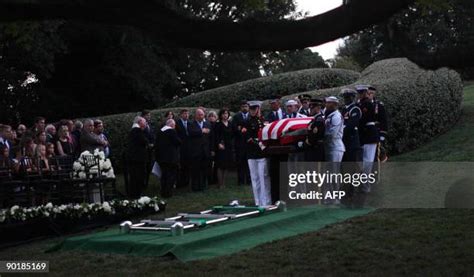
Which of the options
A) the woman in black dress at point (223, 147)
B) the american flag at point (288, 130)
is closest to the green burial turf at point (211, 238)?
the american flag at point (288, 130)

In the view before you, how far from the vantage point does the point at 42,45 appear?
2545cm

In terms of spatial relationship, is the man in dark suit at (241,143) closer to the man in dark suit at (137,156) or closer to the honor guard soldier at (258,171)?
the honor guard soldier at (258,171)

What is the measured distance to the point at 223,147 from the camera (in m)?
17.2

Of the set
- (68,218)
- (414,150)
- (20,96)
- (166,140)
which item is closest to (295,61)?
(20,96)

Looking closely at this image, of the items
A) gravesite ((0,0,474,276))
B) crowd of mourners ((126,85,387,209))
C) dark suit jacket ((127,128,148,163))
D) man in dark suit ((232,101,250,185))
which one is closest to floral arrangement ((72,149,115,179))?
gravesite ((0,0,474,276))

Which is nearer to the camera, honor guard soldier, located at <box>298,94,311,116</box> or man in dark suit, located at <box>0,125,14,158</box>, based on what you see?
man in dark suit, located at <box>0,125,14,158</box>

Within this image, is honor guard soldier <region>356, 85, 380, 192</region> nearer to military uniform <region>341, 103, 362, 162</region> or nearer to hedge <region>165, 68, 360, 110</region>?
military uniform <region>341, 103, 362, 162</region>

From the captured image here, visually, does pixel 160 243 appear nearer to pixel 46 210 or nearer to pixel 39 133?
pixel 46 210

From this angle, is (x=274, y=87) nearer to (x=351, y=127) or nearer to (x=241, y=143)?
(x=241, y=143)

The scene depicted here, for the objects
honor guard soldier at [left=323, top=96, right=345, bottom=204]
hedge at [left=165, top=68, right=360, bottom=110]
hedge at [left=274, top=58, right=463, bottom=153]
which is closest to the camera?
honor guard soldier at [left=323, top=96, right=345, bottom=204]

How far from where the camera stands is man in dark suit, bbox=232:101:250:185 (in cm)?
1528

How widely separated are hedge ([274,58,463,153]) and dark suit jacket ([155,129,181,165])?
16.7ft

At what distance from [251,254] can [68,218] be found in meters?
3.91

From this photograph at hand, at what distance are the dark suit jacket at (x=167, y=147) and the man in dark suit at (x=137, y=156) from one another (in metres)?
0.30
